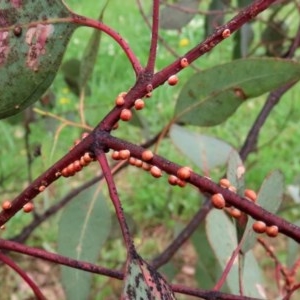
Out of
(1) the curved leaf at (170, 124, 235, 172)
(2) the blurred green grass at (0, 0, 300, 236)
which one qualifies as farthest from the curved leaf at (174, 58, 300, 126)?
(2) the blurred green grass at (0, 0, 300, 236)

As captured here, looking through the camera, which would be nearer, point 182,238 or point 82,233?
point 82,233

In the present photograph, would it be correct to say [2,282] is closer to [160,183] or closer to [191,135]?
[160,183]

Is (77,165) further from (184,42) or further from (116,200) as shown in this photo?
(184,42)

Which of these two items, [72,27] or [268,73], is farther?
[268,73]

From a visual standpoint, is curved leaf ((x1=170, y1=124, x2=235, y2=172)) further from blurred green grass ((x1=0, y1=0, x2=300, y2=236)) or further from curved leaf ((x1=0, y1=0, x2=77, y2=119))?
blurred green grass ((x1=0, y1=0, x2=300, y2=236))

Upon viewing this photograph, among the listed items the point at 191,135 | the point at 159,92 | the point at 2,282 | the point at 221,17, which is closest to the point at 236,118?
the point at 159,92

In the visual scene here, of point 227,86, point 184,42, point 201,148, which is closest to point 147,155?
point 227,86

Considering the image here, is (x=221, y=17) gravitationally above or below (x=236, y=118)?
below
